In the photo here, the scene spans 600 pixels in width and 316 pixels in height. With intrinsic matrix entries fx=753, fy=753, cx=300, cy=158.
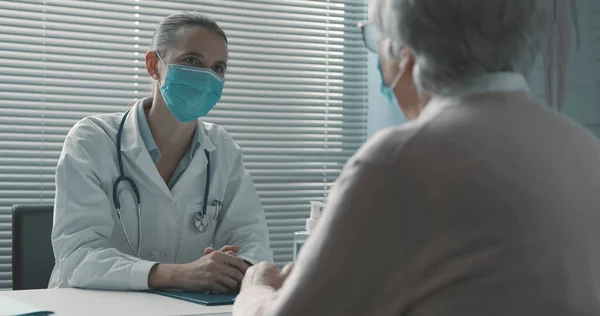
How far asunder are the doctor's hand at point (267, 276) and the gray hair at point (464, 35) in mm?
428

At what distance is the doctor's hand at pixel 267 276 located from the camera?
121 centimetres

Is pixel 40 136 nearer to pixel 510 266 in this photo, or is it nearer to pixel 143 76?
pixel 143 76

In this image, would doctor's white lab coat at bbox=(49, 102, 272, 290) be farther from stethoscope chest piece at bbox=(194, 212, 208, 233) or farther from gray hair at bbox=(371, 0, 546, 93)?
gray hair at bbox=(371, 0, 546, 93)

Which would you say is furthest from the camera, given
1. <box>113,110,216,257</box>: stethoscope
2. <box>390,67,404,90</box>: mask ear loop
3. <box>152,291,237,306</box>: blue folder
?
<box>113,110,216,257</box>: stethoscope

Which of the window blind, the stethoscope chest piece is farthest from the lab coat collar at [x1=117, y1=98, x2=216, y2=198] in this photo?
the window blind

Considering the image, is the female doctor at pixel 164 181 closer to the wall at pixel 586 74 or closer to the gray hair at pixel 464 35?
the wall at pixel 586 74

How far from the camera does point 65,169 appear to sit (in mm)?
2156

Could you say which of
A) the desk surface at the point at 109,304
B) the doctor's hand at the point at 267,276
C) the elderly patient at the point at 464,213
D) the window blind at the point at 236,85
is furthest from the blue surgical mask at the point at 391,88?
the window blind at the point at 236,85

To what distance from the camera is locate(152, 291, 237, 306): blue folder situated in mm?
1767

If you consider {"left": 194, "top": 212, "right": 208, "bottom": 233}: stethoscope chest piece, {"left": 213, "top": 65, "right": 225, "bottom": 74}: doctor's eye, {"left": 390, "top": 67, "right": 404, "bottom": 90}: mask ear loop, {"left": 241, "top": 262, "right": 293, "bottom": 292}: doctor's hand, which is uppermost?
{"left": 390, "top": 67, "right": 404, "bottom": 90}: mask ear loop

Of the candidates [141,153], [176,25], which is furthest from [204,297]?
[176,25]

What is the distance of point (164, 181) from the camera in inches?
90.0

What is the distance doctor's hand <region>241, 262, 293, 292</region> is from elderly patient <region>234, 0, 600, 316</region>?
0.30 meters

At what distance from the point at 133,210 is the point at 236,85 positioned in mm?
1377
